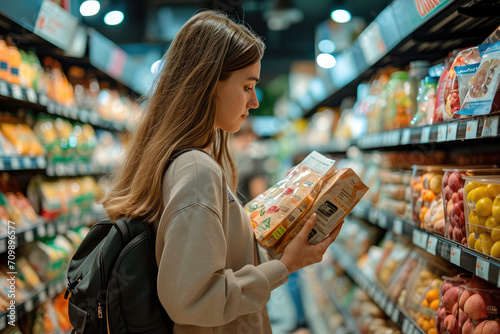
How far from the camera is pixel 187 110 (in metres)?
1.20

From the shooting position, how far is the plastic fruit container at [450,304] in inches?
54.6

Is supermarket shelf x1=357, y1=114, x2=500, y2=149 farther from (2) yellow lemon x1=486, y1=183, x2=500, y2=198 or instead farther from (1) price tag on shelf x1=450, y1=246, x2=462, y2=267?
(1) price tag on shelf x1=450, y1=246, x2=462, y2=267

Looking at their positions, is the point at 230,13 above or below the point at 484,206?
above

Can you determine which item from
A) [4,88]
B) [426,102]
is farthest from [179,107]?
[4,88]

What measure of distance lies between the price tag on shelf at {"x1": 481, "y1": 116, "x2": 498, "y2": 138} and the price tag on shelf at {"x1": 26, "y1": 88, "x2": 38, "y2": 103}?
7.43 feet

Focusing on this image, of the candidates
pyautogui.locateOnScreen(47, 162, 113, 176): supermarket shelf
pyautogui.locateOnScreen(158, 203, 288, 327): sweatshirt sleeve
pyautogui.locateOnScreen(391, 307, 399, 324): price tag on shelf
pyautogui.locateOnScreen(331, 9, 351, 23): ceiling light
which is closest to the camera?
pyautogui.locateOnScreen(158, 203, 288, 327): sweatshirt sleeve

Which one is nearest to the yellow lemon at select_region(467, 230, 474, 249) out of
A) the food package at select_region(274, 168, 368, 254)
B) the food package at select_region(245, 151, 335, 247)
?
the food package at select_region(274, 168, 368, 254)

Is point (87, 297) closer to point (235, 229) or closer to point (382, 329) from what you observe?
point (235, 229)

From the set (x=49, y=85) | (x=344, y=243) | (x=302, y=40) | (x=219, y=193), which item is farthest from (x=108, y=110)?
(x=302, y=40)

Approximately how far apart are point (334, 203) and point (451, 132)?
18.5 inches

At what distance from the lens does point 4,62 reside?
228cm

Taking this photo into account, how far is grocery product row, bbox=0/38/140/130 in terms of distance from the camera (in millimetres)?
2324

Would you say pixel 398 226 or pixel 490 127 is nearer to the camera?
pixel 490 127

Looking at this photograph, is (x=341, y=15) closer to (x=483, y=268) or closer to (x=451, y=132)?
(x=451, y=132)
